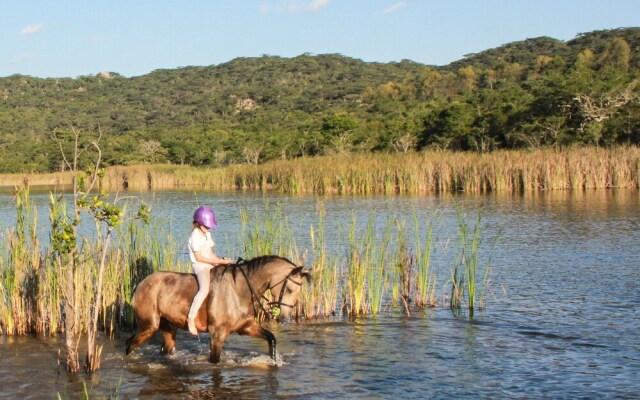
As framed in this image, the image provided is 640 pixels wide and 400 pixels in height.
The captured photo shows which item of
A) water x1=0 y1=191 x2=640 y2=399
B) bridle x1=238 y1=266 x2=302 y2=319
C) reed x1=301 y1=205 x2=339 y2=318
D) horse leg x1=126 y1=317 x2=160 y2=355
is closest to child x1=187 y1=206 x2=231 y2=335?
bridle x1=238 y1=266 x2=302 y2=319

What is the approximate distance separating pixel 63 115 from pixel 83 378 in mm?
131306

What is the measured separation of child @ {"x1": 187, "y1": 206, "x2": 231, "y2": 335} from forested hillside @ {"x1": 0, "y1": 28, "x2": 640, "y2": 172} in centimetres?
140

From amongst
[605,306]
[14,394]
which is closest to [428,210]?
[605,306]

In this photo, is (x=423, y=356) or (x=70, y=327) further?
(x=423, y=356)

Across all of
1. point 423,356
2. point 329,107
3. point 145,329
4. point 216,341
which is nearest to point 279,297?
point 216,341

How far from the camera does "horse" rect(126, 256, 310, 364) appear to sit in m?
7.73

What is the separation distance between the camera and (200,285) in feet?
25.6

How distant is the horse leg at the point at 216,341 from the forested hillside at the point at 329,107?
2.39m

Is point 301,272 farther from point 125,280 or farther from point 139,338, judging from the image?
point 125,280

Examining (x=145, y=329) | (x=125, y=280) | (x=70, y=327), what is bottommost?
(x=145, y=329)

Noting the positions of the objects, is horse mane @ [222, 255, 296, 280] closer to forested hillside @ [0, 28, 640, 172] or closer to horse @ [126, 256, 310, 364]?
horse @ [126, 256, 310, 364]

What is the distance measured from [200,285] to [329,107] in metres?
106

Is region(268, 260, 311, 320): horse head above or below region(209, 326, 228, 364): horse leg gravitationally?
above

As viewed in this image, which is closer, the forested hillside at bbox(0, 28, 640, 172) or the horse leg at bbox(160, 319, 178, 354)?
the horse leg at bbox(160, 319, 178, 354)
